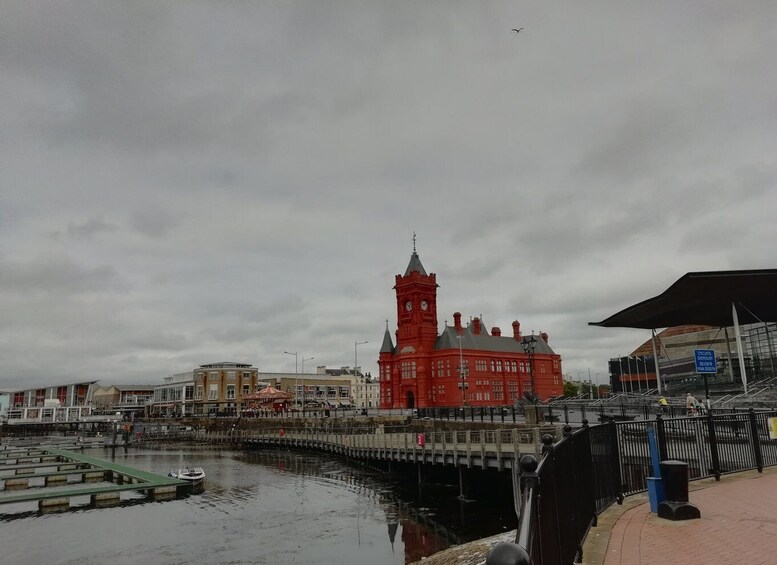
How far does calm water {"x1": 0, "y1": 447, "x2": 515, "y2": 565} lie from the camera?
2411 cm

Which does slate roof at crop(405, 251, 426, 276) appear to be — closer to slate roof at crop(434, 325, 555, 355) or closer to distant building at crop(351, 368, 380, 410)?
slate roof at crop(434, 325, 555, 355)

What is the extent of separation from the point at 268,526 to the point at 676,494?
81.7 feet

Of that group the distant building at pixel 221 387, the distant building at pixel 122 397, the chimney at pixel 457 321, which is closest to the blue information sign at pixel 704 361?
the chimney at pixel 457 321

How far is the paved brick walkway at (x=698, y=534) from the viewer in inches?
300

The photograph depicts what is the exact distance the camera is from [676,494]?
32.1ft

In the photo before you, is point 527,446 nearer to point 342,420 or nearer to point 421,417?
point 421,417

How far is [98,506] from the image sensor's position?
117 ft

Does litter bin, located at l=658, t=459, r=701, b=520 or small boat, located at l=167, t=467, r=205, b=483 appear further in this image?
small boat, located at l=167, t=467, r=205, b=483

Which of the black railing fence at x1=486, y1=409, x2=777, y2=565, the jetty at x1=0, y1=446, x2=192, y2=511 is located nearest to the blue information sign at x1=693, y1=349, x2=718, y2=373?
the black railing fence at x1=486, y1=409, x2=777, y2=565

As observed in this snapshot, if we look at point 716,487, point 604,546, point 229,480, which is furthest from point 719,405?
point 229,480

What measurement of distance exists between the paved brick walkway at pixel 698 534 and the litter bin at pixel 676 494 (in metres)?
0.15

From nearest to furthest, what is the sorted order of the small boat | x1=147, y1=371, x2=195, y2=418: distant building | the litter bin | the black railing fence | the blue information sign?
the black railing fence
the litter bin
the blue information sign
the small boat
x1=147, y1=371, x2=195, y2=418: distant building

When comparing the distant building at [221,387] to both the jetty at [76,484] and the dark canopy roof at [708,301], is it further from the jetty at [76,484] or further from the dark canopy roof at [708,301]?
the dark canopy roof at [708,301]

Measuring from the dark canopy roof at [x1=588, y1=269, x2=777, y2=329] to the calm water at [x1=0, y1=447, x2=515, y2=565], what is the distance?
25.3 m
